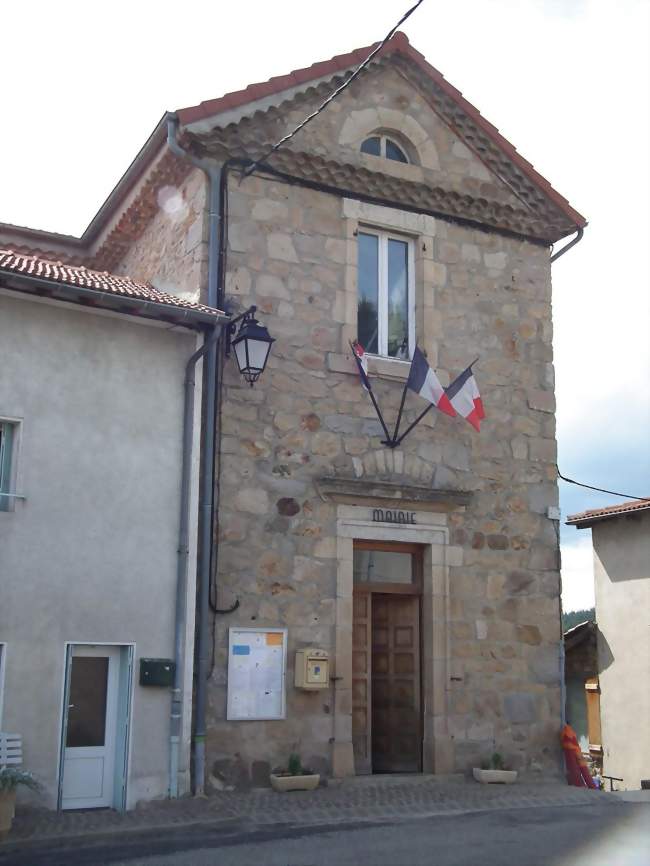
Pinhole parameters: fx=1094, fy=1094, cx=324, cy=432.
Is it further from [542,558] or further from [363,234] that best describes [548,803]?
[363,234]

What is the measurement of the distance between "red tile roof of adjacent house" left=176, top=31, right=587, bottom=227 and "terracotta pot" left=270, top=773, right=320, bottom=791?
21.2 feet

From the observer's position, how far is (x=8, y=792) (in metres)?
8.10

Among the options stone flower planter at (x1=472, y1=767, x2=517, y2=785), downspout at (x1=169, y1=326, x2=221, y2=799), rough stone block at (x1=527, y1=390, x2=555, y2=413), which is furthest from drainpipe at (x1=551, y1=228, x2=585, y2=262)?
stone flower planter at (x1=472, y1=767, x2=517, y2=785)

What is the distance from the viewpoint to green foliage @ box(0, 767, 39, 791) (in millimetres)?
8070

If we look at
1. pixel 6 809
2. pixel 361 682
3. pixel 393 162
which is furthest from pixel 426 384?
pixel 6 809

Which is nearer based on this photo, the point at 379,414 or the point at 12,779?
the point at 12,779

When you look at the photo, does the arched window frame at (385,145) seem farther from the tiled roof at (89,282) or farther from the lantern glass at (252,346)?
the tiled roof at (89,282)

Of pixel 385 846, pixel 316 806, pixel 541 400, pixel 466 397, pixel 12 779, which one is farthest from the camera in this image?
pixel 541 400

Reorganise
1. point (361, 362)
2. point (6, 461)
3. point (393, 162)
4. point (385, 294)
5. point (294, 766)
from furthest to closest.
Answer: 1. point (393, 162)
2. point (385, 294)
3. point (361, 362)
4. point (294, 766)
5. point (6, 461)

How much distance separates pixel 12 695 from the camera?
8914mm

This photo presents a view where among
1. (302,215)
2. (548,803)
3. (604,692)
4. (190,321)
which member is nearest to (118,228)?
(302,215)

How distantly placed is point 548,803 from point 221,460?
455 cm

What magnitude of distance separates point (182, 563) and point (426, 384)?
3.18 m

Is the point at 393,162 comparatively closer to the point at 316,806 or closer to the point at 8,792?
the point at 316,806
